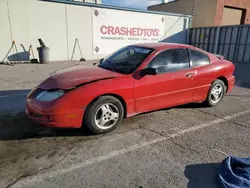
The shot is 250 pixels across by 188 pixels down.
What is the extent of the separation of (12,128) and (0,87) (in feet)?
11.7

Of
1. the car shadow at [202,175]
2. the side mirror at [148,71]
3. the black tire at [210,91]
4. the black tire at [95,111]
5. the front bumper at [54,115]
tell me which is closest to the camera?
the car shadow at [202,175]

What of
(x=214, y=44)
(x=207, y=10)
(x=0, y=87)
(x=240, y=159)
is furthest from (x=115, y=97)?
(x=207, y=10)

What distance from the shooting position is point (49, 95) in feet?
11.4

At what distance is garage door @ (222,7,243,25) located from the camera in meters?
19.4

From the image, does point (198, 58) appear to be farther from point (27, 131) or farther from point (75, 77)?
point (27, 131)

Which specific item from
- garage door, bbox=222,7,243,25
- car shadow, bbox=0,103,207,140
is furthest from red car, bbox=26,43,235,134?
garage door, bbox=222,7,243,25

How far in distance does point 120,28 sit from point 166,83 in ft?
39.1

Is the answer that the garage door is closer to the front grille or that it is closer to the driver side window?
the driver side window

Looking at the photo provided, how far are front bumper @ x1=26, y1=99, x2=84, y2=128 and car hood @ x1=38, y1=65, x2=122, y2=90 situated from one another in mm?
351

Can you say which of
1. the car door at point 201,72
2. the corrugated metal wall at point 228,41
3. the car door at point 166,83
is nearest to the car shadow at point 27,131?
the car door at point 166,83

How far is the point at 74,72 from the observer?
4.02 m

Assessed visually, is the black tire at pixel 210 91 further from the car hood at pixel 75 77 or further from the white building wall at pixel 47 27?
the white building wall at pixel 47 27

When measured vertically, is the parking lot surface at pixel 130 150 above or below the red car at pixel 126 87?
below

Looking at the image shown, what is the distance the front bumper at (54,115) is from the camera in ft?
10.9
